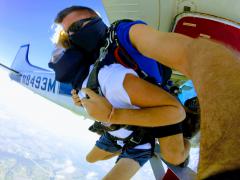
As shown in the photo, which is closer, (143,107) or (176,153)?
(143,107)

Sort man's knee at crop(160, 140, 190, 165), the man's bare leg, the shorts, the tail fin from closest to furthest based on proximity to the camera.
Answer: the man's bare leg
man's knee at crop(160, 140, 190, 165)
the shorts
the tail fin

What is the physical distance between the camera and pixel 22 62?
10086mm

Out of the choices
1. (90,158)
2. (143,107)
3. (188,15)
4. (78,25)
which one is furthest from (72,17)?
(188,15)

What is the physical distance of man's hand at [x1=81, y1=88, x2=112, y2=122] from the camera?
4.52ft

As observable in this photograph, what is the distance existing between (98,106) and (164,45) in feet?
2.05

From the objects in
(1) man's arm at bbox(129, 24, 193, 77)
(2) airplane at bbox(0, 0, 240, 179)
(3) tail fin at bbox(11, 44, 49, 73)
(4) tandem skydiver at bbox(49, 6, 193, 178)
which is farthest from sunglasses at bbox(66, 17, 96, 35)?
(3) tail fin at bbox(11, 44, 49, 73)

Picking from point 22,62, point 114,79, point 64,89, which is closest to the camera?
point 114,79

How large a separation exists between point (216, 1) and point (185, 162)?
1462mm

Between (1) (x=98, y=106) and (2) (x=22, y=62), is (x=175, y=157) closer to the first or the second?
(1) (x=98, y=106)

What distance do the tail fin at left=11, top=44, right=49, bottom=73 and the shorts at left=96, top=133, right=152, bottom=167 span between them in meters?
5.15

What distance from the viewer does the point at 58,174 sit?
127688 millimetres

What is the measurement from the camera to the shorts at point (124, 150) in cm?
195

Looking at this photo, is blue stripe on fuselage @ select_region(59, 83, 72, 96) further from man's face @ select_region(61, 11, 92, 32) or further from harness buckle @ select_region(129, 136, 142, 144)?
man's face @ select_region(61, 11, 92, 32)

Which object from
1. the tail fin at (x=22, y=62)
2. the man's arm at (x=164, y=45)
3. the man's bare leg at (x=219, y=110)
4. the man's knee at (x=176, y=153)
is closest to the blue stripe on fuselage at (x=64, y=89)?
the tail fin at (x=22, y=62)
